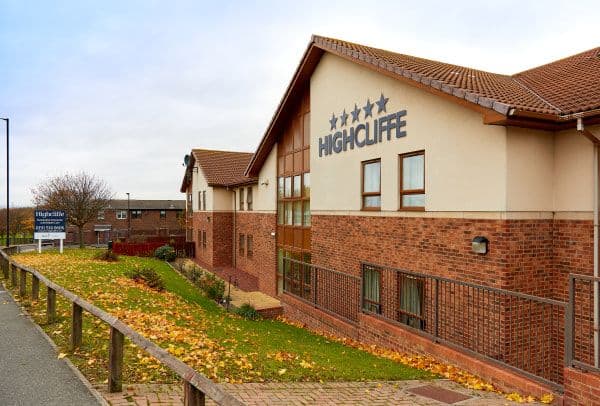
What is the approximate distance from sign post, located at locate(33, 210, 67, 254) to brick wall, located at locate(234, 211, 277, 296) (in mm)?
9394

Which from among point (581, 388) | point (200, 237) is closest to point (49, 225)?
point (200, 237)

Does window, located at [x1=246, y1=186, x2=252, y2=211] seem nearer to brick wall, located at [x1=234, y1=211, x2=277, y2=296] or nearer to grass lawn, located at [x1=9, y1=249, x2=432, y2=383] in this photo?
brick wall, located at [x1=234, y1=211, x2=277, y2=296]

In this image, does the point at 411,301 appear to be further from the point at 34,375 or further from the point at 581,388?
the point at 34,375

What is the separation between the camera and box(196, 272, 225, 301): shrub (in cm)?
1780

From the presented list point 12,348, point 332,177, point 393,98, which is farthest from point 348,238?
point 12,348

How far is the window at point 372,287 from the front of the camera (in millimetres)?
11444

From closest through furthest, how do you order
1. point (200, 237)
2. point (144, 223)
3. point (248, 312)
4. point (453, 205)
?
point (453, 205) → point (248, 312) → point (200, 237) → point (144, 223)

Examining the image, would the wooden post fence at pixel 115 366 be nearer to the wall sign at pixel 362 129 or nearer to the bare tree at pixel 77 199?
the wall sign at pixel 362 129

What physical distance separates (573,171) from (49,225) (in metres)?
24.1

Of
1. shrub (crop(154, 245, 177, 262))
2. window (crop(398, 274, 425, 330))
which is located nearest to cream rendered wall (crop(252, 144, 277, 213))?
window (crop(398, 274, 425, 330))

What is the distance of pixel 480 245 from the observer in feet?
27.6

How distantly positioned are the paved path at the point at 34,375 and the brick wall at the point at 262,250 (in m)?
11.8

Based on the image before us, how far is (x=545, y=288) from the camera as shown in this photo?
27.4 feet

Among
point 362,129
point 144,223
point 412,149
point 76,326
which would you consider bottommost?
point 144,223
